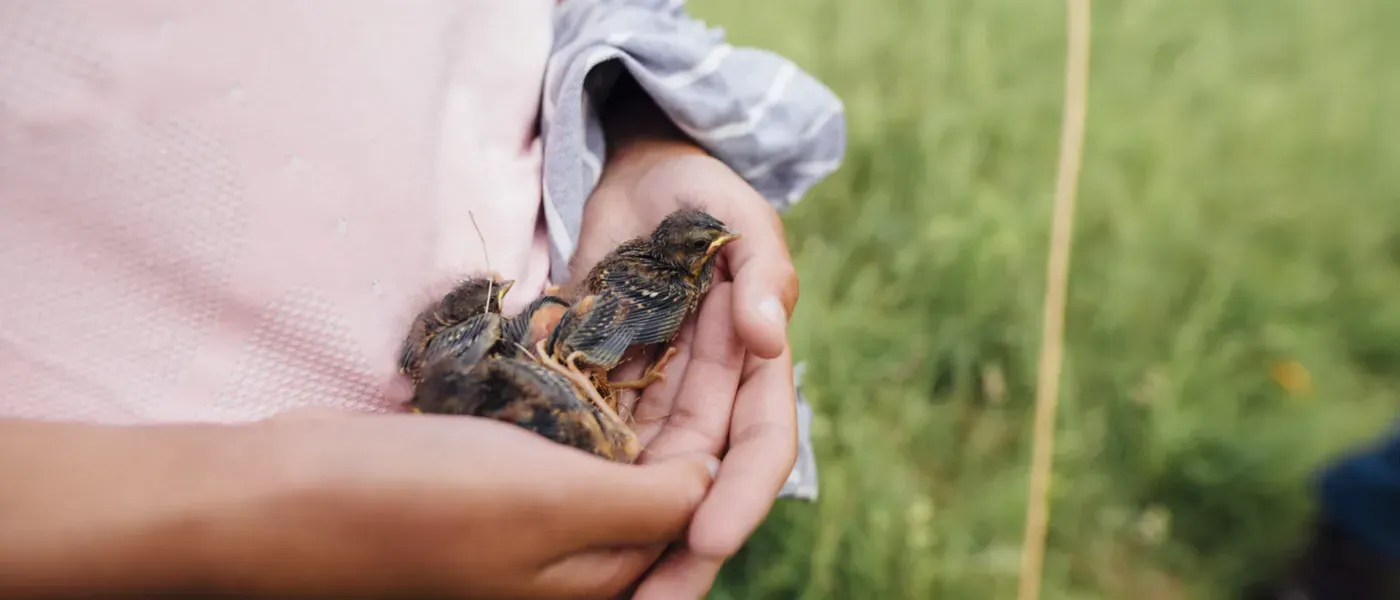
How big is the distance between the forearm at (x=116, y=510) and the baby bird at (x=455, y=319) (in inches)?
15.0

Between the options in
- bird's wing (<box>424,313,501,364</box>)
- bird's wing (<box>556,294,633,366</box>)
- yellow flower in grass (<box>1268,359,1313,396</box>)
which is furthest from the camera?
yellow flower in grass (<box>1268,359,1313,396</box>)

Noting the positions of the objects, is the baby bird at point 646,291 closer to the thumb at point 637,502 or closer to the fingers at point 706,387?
the fingers at point 706,387

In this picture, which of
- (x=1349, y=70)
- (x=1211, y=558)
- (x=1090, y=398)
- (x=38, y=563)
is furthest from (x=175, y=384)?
(x=1349, y=70)

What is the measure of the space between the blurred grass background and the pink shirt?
3.39 feet

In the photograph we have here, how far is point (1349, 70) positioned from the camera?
11.1 ft

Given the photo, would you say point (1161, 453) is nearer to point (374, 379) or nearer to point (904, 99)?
point (904, 99)

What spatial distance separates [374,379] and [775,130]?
73cm

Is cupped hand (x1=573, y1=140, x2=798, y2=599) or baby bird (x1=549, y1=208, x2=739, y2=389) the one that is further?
baby bird (x1=549, y1=208, x2=739, y2=389)

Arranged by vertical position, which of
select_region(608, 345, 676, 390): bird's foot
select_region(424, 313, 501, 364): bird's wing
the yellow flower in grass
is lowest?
the yellow flower in grass

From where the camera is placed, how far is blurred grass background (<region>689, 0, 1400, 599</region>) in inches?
78.8

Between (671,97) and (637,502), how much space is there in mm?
695

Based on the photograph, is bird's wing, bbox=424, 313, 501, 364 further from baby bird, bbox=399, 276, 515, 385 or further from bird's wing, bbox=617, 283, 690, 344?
bird's wing, bbox=617, 283, 690, 344

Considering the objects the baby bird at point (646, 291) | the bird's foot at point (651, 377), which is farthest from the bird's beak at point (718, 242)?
the bird's foot at point (651, 377)

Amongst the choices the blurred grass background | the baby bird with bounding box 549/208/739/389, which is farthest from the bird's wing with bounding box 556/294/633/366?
the blurred grass background
